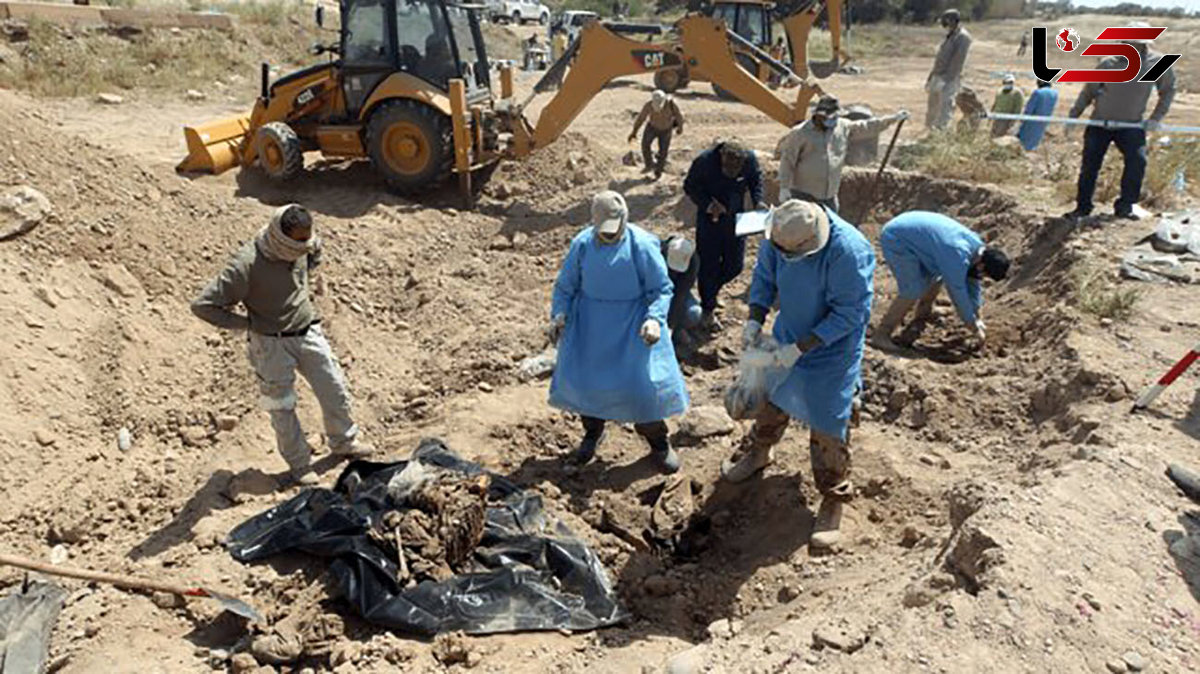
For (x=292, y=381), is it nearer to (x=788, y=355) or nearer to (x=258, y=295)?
(x=258, y=295)

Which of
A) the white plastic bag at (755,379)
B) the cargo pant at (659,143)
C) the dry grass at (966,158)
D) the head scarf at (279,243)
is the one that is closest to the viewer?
the white plastic bag at (755,379)

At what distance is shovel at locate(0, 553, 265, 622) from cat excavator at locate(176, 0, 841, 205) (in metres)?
5.59

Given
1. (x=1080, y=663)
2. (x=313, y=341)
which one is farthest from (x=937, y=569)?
(x=313, y=341)

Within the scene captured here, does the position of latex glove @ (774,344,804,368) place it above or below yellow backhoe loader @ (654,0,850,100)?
below

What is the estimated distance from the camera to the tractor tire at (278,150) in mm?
8070

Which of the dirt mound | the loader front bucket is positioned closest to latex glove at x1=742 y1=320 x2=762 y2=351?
the dirt mound

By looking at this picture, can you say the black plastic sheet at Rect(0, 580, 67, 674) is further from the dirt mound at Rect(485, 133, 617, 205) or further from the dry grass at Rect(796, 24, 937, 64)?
the dry grass at Rect(796, 24, 937, 64)

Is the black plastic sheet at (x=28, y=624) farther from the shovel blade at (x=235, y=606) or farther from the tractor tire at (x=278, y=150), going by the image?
the tractor tire at (x=278, y=150)

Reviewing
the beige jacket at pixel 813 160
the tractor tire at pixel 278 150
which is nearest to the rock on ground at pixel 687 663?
the beige jacket at pixel 813 160

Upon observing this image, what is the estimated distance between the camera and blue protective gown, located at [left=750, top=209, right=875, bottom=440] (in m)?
3.39

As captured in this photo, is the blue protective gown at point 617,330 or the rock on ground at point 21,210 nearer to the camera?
the blue protective gown at point 617,330

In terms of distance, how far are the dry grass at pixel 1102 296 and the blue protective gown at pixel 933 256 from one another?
662 mm

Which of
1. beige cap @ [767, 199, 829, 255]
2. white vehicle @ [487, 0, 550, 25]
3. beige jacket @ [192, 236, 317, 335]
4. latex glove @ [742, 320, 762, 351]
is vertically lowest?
latex glove @ [742, 320, 762, 351]

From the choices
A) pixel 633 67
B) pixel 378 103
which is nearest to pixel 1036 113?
pixel 633 67
